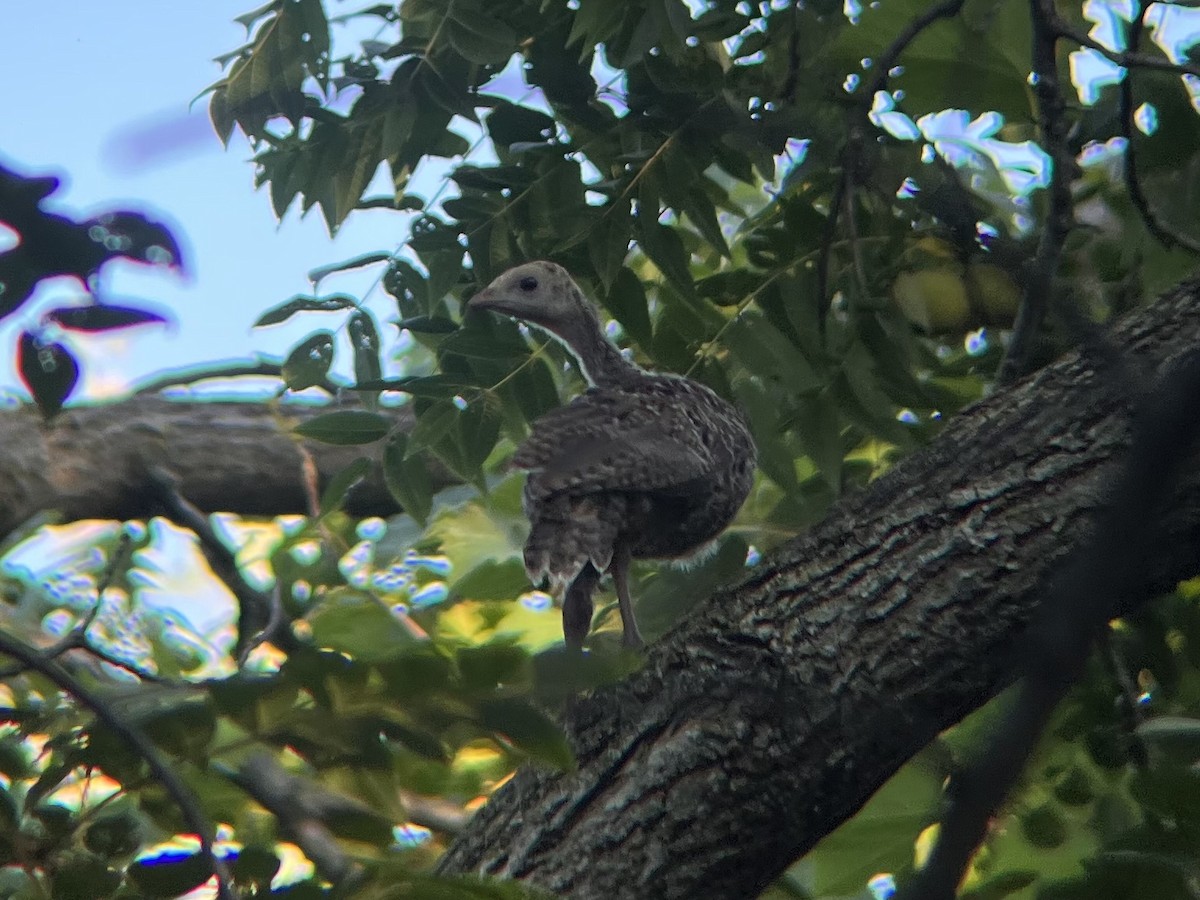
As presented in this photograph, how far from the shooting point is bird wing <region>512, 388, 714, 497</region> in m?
3.12

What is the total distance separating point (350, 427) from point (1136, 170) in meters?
1.87

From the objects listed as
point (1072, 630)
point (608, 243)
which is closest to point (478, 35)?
point (608, 243)

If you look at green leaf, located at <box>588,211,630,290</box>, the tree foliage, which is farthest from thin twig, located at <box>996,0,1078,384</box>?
green leaf, located at <box>588,211,630,290</box>

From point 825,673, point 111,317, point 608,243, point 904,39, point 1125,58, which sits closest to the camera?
point 111,317

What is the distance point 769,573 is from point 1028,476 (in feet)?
1.77

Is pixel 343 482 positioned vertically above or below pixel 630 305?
below

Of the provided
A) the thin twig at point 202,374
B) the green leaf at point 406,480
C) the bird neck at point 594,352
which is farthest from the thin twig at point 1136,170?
the thin twig at point 202,374

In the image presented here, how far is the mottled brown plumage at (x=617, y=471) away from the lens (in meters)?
3.14

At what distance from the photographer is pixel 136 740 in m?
1.61

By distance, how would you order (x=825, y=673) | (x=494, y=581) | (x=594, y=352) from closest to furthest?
1. (x=825, y=673)
2. (x=494, y=581)
3. (x=594, y=352)

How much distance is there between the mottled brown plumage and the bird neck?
8cm

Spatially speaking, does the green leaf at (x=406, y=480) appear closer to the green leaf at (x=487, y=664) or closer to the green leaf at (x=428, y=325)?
the green leaf at (x=428, y=325)

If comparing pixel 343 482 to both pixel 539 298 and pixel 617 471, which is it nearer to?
pixel 617 471

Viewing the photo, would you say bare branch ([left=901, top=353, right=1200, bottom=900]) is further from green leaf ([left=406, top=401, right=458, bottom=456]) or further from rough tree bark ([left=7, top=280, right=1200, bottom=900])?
green leaf ([left=406, top=401, right=458, bottom=456])
